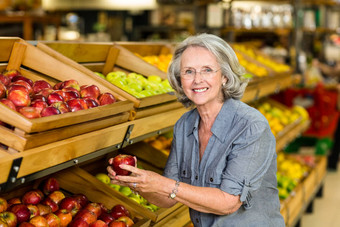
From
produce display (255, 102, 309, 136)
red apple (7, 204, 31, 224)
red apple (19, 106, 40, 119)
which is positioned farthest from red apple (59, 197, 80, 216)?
produce display (255, 102, 309, 136)

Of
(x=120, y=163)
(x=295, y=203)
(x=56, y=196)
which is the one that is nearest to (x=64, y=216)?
(x=56, y=196)

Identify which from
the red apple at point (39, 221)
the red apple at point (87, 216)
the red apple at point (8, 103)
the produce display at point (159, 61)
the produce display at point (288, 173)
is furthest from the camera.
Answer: the produce display at point (288, 173)

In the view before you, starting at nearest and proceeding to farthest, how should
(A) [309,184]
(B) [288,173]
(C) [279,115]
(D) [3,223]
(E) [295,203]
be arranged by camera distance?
(D) [3,223], (E) [295,203], (B) [288,173], (A) [309,184], (C) [279,115]

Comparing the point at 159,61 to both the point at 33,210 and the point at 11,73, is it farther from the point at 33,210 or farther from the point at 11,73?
the point at 33,210

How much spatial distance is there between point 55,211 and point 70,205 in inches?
2.8

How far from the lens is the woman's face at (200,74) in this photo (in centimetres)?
192

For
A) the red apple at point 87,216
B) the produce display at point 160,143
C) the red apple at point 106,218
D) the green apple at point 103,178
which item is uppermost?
the red apple at point 87,216

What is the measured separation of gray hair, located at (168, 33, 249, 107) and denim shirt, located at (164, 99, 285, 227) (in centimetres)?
7

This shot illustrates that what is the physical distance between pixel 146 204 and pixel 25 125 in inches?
49.6

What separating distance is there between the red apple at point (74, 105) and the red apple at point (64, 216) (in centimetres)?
48

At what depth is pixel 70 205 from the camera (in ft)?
6.72

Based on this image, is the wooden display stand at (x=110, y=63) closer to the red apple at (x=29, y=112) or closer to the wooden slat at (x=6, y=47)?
the wooden slat at (x=6, y=47)

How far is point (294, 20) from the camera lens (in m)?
6.68

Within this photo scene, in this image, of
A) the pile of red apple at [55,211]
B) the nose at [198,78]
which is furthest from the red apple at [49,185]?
the nose at [198,78]
